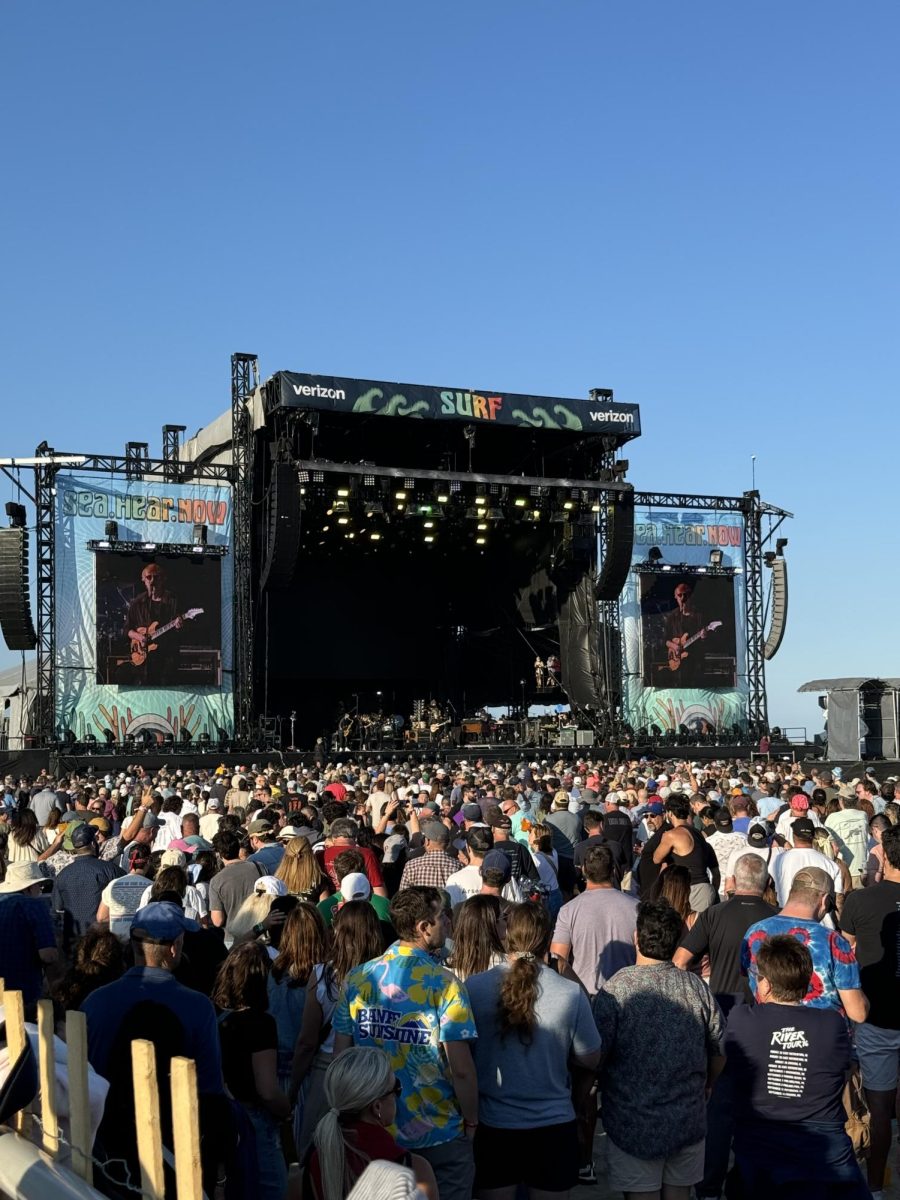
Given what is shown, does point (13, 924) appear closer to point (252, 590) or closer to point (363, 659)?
point (252, 590)

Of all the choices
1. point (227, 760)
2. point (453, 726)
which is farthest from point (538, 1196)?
point (453, 726)

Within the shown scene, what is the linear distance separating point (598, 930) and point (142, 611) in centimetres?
2564

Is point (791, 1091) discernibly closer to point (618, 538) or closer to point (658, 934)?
point (658, 934)

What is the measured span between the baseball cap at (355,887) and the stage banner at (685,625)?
27329 millimetres

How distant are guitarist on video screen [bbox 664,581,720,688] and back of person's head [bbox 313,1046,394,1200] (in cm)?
3135

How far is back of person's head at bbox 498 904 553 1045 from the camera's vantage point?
436cm

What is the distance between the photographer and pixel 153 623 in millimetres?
30453

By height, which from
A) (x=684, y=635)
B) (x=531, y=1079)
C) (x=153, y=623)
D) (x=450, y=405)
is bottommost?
(x=531, y=1079)

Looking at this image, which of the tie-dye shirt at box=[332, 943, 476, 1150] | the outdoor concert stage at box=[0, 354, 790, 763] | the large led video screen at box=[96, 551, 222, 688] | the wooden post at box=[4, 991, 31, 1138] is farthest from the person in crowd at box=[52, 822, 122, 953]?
the large led video screen at box=[96, 551, 222, 688]

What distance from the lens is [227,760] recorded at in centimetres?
2925

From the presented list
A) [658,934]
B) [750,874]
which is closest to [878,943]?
[750,874]

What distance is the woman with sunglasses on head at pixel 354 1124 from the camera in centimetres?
308

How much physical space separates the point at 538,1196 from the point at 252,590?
91.1 ft

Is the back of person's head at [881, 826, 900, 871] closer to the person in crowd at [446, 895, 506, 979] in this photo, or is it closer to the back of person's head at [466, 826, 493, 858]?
the person in crowd at [446, 895, 506, 979]
